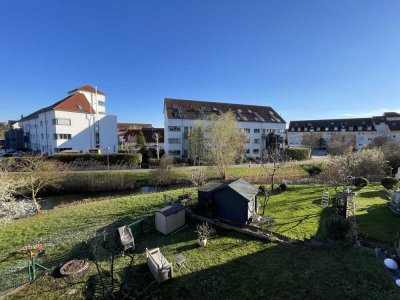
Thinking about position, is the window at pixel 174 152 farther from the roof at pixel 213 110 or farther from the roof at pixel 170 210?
the roof at pixel 170 210

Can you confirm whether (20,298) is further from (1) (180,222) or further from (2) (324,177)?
(2) (324,177)

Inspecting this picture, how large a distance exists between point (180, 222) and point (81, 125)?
3364cm

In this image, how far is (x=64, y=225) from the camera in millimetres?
14617

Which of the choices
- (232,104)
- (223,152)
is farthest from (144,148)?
(232,104)

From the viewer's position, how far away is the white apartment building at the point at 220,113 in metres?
40.0

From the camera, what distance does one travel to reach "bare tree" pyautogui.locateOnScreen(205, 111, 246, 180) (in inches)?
1110

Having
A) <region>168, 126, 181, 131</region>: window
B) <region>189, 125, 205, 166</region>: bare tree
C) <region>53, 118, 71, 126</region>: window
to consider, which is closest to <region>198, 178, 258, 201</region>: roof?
<region>189, 125, 205, 166</region>: bare tree

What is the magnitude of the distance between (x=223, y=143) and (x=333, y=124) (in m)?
57.9

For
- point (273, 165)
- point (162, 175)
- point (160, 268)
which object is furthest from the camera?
point (273, 165)

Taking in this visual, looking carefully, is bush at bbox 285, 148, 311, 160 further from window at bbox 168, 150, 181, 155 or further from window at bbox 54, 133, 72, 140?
window at bbox 54, 133, 72, 140

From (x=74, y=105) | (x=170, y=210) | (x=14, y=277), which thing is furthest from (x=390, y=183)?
(x=74, y=105)

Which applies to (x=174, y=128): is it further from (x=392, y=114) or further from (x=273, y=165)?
(x=392, y=114)

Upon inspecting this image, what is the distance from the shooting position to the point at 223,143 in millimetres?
28656

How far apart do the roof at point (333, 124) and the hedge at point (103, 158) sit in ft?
204
